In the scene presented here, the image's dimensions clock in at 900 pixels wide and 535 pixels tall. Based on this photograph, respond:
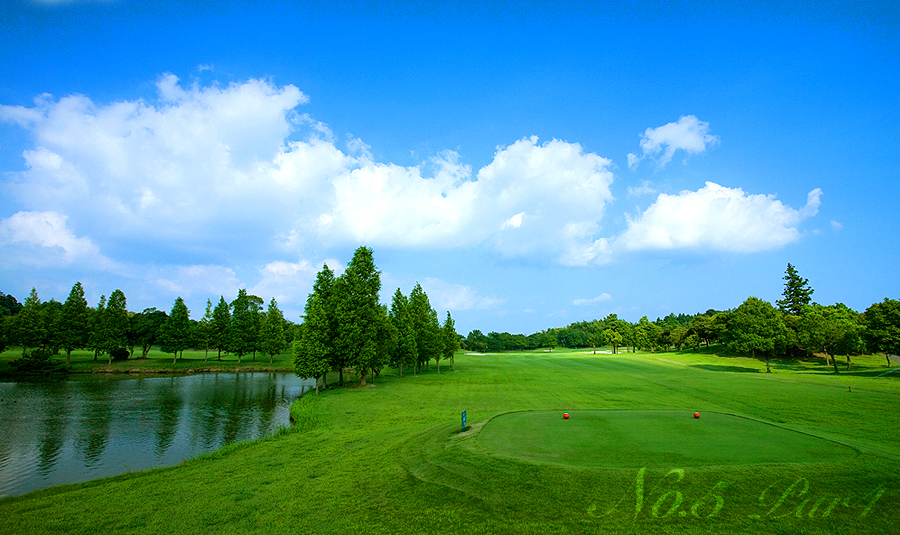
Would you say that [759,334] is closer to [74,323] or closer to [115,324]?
[115,324]

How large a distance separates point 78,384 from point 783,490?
64625 mm

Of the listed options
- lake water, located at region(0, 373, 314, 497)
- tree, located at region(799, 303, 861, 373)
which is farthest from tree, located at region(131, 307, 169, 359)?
tree, located at region(799, 303, 861, 373)

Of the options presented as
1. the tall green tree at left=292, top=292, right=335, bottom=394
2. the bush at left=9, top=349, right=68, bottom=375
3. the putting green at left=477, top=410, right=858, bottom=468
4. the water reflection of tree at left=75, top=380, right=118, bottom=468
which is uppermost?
the tall green tree at left=292, top=292, right=335, bottom=394

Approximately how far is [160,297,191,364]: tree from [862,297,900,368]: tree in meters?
102

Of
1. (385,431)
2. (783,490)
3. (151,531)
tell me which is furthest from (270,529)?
(783,490)

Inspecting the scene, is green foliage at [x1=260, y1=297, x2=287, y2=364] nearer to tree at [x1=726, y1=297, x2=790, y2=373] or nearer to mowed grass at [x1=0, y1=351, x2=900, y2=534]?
mowed grass at [x1=0, y1=351, x2=900, y2=534]

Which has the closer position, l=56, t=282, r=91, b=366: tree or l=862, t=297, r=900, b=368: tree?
l=862, t=297, r=900, b=368: tree

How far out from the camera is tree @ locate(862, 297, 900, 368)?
47438mm

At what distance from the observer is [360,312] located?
42.6m

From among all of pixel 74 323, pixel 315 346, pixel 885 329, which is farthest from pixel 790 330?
pixel 74 323

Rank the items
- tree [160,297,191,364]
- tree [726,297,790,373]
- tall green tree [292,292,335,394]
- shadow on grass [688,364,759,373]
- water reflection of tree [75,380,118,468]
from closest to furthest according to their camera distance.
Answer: water reflection of tree [75,380,118,468] → tall green tree [292,292,335,394] → tree [726,297,790,373] → shadow on grass [688,364,759,373] → tree [160,297,191,364]

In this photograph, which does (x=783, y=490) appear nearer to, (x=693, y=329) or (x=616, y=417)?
(x=616, y=417)

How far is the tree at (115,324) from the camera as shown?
214 ft

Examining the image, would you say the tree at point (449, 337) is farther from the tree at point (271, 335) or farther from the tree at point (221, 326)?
the tree at point (221, 326)
